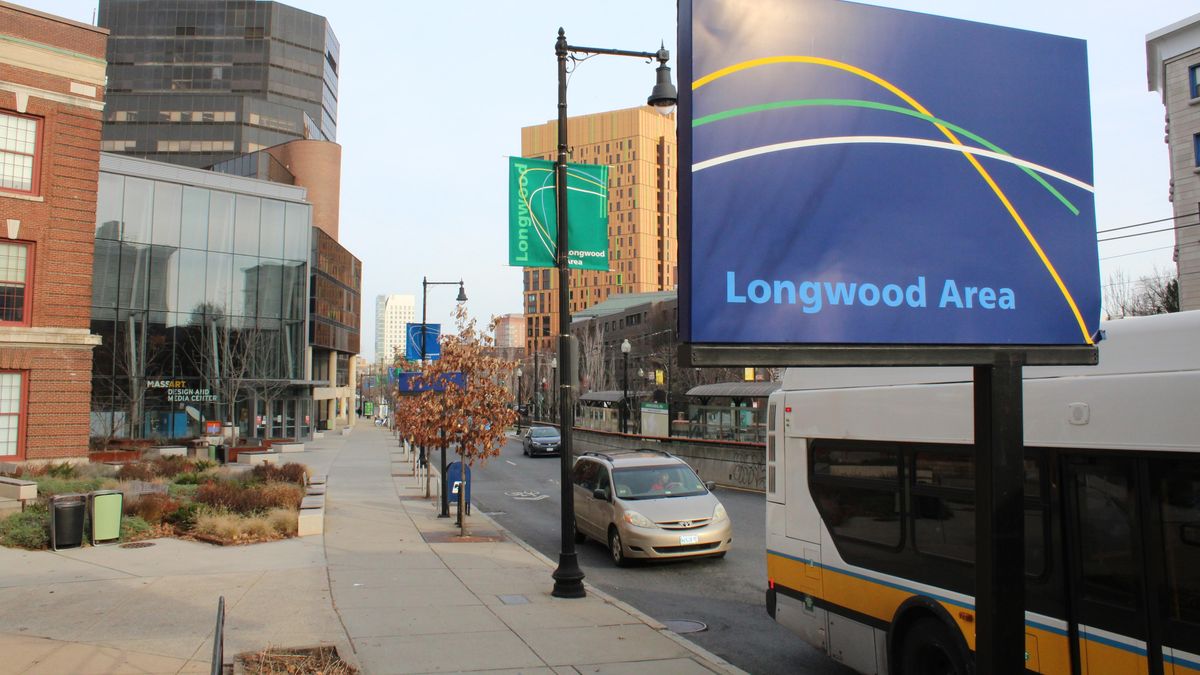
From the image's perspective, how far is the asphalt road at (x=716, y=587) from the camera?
809cm

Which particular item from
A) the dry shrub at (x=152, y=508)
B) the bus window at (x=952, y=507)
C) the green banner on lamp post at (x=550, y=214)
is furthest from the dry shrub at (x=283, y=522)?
the bus window at (x=952, y=507)

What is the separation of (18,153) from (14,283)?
3.54 m

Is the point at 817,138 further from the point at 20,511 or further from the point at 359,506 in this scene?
the point at 359,506

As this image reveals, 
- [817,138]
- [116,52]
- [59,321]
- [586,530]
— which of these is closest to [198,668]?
[817,138]

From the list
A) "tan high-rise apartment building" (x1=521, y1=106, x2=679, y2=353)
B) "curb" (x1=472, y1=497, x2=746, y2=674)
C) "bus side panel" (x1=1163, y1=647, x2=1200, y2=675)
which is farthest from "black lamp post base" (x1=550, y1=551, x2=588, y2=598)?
"tan high-rise apartment building" (x1=521, y1=106, x2=679, y2=353)

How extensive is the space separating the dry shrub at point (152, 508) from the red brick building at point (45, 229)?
993 centimetres

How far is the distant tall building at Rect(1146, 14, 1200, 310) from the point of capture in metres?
45.6

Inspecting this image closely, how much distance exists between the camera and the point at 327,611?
344 inches

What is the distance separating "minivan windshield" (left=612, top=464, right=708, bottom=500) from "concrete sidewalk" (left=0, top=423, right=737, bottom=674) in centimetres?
175

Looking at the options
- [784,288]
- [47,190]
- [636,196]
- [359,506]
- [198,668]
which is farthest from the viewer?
[636,196]

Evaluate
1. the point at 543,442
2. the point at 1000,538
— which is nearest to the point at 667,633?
the point at 1000,538

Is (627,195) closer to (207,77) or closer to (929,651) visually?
(207,77)

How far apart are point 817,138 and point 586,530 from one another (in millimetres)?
11835

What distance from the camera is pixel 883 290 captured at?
3.53 meters
